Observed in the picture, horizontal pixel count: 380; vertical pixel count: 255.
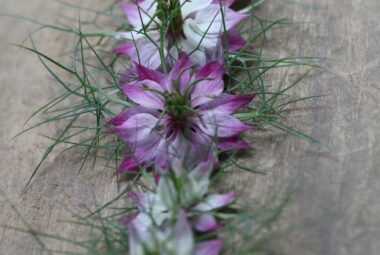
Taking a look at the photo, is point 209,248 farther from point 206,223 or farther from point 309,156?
point 309,156

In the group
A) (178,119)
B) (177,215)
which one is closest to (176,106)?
(178,119)

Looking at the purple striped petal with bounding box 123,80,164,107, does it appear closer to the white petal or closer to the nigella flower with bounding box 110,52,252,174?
the nigella flower with bounding box 110,52,252,174

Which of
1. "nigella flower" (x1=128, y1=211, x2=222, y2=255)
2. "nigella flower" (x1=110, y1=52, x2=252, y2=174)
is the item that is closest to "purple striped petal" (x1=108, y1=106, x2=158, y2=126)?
"nigella flower" (x1=110, y1=52, x2=252, y2=174)

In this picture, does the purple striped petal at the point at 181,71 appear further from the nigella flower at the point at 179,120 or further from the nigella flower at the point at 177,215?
the nigella flower at the point at 177,215

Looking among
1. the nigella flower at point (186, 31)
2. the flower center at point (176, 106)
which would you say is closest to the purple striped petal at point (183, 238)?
the flower center at point (176, 106)

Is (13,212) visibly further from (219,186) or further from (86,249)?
(219,186)

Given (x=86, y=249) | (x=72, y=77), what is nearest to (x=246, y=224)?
(x=86, y=249)
